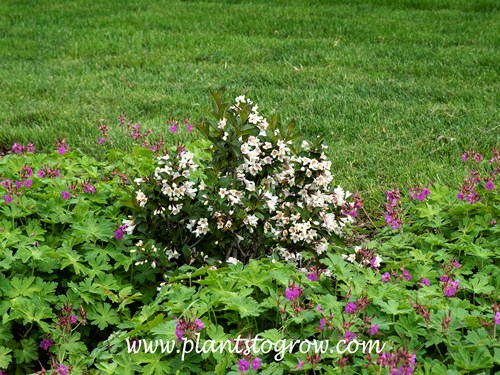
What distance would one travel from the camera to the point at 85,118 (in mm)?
5859

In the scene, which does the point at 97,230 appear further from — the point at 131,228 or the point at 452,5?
the point at 452,5

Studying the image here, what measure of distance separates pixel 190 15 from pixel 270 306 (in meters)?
7.05


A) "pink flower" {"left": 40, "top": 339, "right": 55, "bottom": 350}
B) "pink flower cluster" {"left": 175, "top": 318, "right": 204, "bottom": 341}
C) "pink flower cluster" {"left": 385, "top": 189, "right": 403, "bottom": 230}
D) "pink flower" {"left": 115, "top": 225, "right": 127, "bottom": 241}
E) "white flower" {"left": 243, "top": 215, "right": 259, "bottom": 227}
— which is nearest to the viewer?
"pink flower cluster" {"left": 175, "top": 318, "right": 204, "bottom": 341}

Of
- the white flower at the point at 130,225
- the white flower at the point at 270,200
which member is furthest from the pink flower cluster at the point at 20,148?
the white flower at the point at 270,200

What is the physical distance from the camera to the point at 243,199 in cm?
336

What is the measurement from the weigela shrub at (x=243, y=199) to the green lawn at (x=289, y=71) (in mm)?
1121

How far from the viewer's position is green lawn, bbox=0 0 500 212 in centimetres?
542

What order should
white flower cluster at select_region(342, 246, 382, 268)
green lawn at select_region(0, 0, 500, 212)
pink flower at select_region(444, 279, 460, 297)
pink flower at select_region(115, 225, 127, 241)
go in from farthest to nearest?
green lawn at select_region(0, 0, 500, 212) → pink flower at select_region(115, 225, 127, 241) → white flower cluster at select_region(342, 246, 382, 268) → pink flower at select_region(444, 279, 460, 297)

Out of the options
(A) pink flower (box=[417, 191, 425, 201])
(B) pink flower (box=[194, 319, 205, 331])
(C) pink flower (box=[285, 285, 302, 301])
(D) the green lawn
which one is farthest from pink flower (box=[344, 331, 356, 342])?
(D) the green lawn

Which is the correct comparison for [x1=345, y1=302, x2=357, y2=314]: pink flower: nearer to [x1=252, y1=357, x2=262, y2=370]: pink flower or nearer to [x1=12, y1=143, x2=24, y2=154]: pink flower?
[x1=252, y1=357, x2=262, y2=370]: pink flower

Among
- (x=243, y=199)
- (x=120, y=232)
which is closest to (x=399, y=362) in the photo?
(x=243, y=199)

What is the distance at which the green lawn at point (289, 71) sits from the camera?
5.42m

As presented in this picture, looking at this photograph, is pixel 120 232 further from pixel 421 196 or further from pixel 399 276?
pixel 421 196

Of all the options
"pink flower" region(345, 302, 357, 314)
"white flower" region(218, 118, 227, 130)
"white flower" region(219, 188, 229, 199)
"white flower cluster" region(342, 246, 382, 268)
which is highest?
"white flower" region(218, 118, 227, 130)
